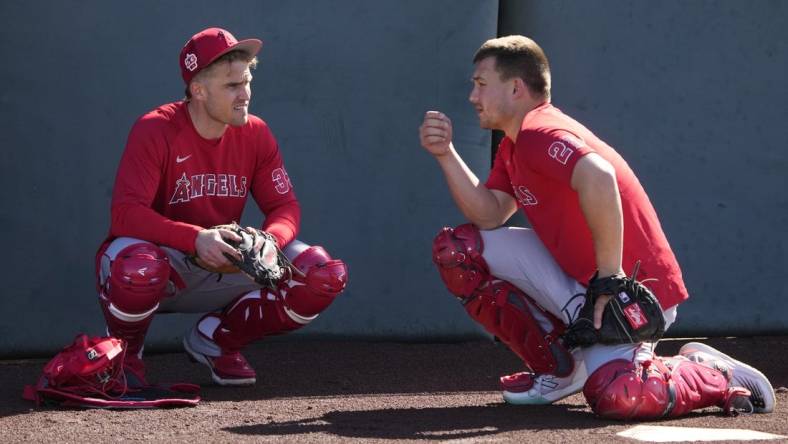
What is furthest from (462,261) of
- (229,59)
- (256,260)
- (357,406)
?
(229,59)

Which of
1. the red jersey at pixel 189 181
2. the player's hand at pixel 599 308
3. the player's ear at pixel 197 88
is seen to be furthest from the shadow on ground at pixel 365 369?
the player's ear at pixel 197 88

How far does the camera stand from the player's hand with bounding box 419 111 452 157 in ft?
14.9

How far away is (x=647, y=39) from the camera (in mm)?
5996

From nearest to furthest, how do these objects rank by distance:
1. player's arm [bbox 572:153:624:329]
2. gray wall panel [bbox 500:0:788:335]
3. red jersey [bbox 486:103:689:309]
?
player's arm [bbox 572:153:624:329] < red jersey [bbox 486:103:689:309] < gray wall panel [bbox 500:0:788:335]

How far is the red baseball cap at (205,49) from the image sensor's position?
4.84 metres

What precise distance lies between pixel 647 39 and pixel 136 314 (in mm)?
2873

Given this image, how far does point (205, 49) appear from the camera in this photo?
191 inches

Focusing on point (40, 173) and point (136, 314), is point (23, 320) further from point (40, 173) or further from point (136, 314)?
point (136, 314)

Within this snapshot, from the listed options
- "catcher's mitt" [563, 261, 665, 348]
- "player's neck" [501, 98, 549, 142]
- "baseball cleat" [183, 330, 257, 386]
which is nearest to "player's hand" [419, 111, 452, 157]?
"player's neck" [501, 98, 549, 142]

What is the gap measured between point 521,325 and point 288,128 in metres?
1.76

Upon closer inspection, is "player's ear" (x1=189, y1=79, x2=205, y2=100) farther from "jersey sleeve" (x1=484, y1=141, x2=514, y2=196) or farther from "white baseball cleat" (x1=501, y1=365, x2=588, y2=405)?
"white baseball cleat" (x1=501, y1=365, x2=588, y2=405)

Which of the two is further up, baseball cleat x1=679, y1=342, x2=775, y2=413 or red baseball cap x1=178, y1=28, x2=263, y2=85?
red baseball cap x1=178, y1=28, x2=263, y2=85

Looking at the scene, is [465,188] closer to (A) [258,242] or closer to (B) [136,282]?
(A) [258,242]

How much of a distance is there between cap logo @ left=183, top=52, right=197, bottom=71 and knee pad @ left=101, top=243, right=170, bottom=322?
0.75 metres
